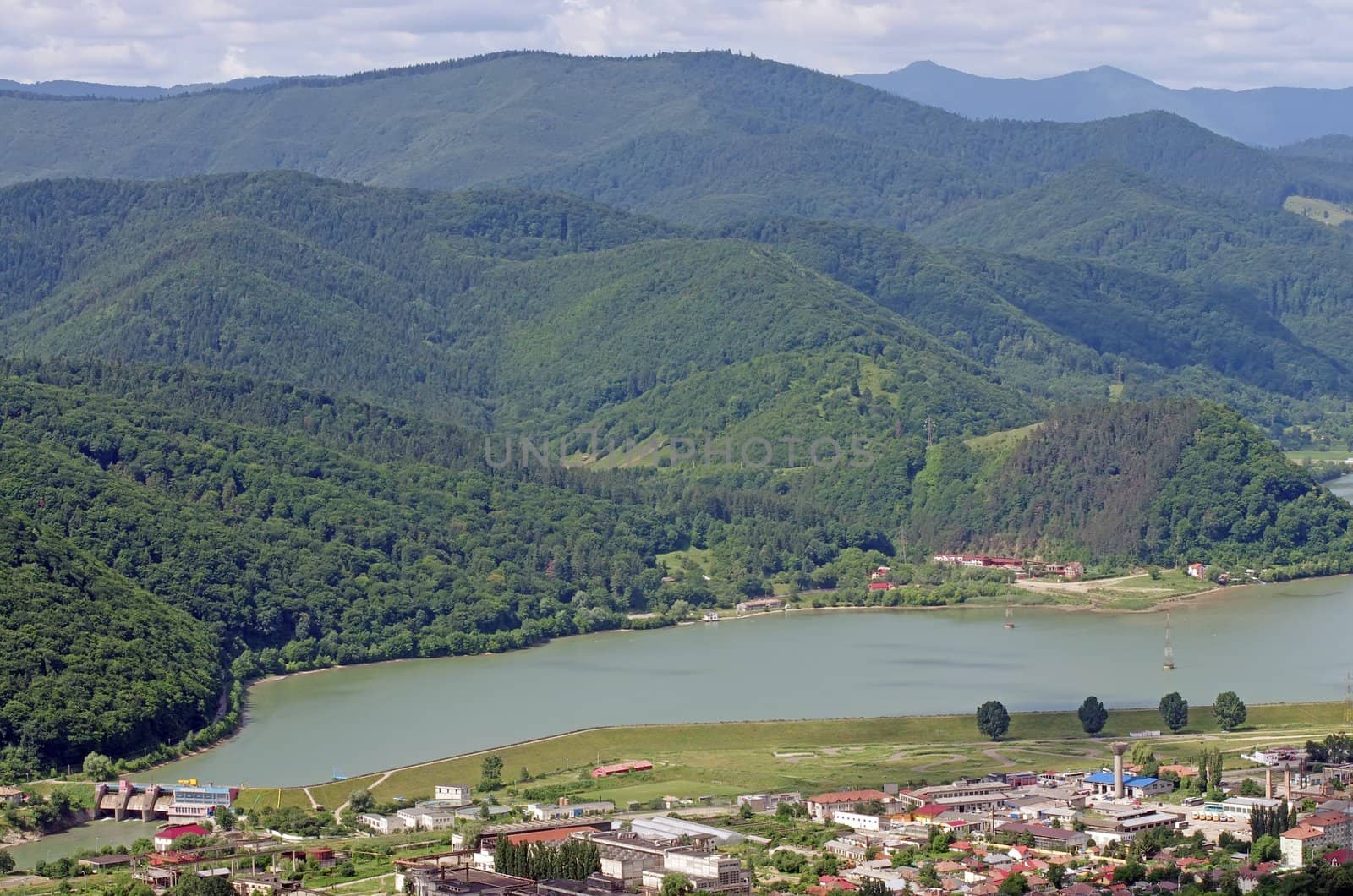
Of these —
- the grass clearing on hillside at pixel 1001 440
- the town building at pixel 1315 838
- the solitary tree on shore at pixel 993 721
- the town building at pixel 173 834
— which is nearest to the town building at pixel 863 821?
the town building at pixel 1315 838

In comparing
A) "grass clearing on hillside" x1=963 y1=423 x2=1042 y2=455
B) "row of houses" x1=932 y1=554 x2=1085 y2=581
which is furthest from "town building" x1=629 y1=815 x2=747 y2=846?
"grass clearing on hillside" x1=963 y1=423 x2=1042 y2=455

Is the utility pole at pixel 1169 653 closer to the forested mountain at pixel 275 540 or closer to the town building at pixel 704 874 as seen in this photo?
the forested mountain at pixel 275 540

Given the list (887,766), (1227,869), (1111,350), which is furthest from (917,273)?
(1227,869)

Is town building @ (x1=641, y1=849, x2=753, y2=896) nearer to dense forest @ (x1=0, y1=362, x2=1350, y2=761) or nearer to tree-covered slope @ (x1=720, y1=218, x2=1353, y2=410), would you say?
dense forest @ (x1=0, y1=362, x2=1350, y2=761)

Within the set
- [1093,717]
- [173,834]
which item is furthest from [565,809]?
[1093,717]

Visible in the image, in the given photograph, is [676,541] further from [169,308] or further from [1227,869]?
[1227,869]

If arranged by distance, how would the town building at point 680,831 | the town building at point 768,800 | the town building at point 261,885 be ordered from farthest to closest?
1. the town building at point 768,800
2. the town building at point 680,831
3. the town building at point 261,885

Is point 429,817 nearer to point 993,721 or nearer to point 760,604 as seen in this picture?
point 993,721
